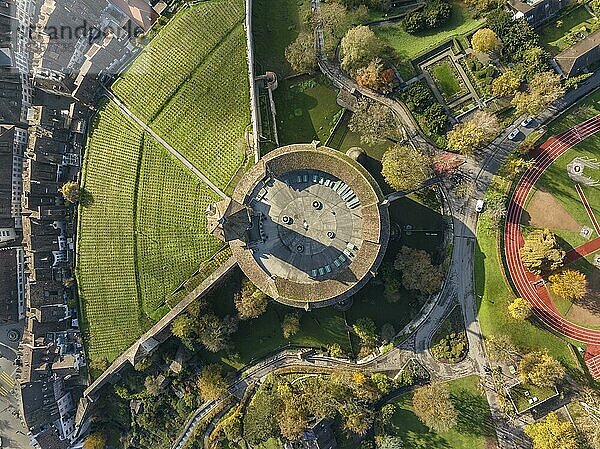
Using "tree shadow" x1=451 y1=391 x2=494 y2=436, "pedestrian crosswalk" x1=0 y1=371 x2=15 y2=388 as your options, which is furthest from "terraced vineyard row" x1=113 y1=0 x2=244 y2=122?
"tree shadow" x1=451 y1=391 x2=494 y2=436

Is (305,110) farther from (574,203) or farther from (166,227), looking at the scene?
(574,203)

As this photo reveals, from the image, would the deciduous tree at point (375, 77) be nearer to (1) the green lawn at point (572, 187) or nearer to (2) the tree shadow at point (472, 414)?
(1) the green lawn at point (572, 187)

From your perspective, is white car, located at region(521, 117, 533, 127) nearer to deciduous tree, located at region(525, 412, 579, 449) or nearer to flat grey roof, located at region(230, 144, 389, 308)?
flat grey roof, located at region(230, 144, 389, 308)

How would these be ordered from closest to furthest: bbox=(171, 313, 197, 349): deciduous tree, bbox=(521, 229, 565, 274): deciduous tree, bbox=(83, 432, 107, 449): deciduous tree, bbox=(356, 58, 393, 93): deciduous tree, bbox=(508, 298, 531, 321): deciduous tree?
1. bbox=(521, 229, 565, 274): deciduous tree
2. bbox=(508, 298, 531, 321): deciduous tree
3. bbox=(356, 58, 393, 93): deciduous tree
4. bbox=(171, 313, 197, 349): deciduous tree
5. bbox=(83, 432, 107, 449): deciduous tree

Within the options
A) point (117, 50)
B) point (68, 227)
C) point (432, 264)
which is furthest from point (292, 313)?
point (117, 50)

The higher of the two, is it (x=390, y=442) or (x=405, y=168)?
(x=405, y=168)

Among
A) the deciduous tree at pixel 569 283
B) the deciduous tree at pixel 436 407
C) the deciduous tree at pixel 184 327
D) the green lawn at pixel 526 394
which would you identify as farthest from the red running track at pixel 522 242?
the deciduous tree at pixel 184 327

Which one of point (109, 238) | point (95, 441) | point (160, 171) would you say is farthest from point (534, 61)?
point (95, 441)

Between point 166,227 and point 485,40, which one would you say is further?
point 166,227
